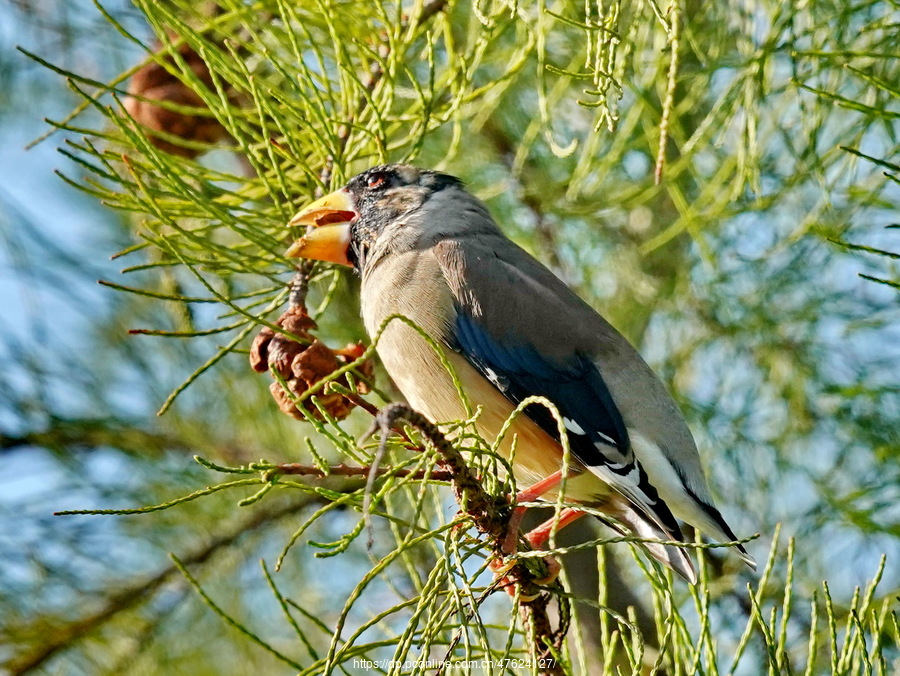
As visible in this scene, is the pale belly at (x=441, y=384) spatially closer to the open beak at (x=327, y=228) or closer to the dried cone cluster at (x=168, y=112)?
the open beak at (x=327, y=228)

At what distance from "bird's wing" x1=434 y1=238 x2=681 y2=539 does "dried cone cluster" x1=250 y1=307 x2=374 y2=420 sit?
65 cm

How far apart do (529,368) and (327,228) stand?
29.2 inches

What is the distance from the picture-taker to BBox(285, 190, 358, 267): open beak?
3.19m

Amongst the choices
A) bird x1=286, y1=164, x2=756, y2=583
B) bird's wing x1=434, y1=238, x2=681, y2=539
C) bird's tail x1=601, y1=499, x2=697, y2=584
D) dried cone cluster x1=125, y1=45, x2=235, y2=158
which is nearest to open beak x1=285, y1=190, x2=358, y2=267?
bird x1=286, y1=164, x2=756, y2=583

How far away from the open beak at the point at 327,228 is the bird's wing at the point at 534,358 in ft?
1.02

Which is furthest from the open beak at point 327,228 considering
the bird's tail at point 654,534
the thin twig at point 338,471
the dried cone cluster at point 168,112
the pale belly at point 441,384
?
the bird's tail at point 654,534

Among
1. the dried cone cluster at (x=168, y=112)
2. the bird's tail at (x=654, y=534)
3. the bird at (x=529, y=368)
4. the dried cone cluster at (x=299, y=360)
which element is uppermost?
the dried cone cluster at (x=168, y=112)

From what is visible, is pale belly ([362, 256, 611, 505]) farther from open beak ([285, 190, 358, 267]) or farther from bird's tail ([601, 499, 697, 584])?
open beak ([285, 190, 358, 267])

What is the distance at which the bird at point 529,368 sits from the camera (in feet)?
11.1

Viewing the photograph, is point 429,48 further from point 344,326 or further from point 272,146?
point 344,326

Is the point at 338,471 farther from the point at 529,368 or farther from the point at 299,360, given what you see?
A: the point at 529,368

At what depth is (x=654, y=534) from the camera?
3.41 meters

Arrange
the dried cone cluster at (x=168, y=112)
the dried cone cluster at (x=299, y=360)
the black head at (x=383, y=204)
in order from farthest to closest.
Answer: the black head at (x=383, y=204) < the dried cone cluster at (x=168, y=112) < the dried cone cluster at (x=299, y=360)

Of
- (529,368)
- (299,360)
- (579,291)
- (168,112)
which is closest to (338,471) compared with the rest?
(299,360)
